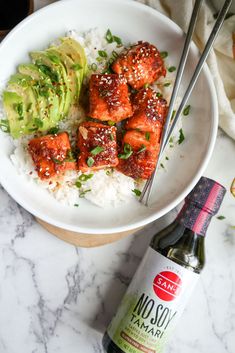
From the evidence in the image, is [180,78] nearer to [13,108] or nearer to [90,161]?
[90,161]

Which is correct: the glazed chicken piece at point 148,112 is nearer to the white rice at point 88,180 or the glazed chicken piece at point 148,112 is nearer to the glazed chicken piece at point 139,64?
the glazed chicken piece at point 139,64

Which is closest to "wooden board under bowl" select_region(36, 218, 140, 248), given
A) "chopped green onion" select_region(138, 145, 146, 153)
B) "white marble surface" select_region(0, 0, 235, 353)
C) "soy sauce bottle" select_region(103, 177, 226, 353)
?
"white marble surface" select_region(0, 0, 235, 353)

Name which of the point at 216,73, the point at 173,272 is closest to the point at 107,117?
the point at 216,73

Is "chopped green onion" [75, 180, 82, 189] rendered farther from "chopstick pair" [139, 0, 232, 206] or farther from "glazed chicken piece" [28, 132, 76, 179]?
"chopstick pair" [139, 0, 232, 206]

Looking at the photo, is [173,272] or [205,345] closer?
[173,272]

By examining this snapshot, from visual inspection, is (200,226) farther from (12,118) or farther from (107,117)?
(12,118)

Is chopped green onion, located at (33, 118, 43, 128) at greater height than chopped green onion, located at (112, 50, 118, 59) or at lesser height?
lesser

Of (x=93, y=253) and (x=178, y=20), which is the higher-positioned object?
(x=178, y=20)
